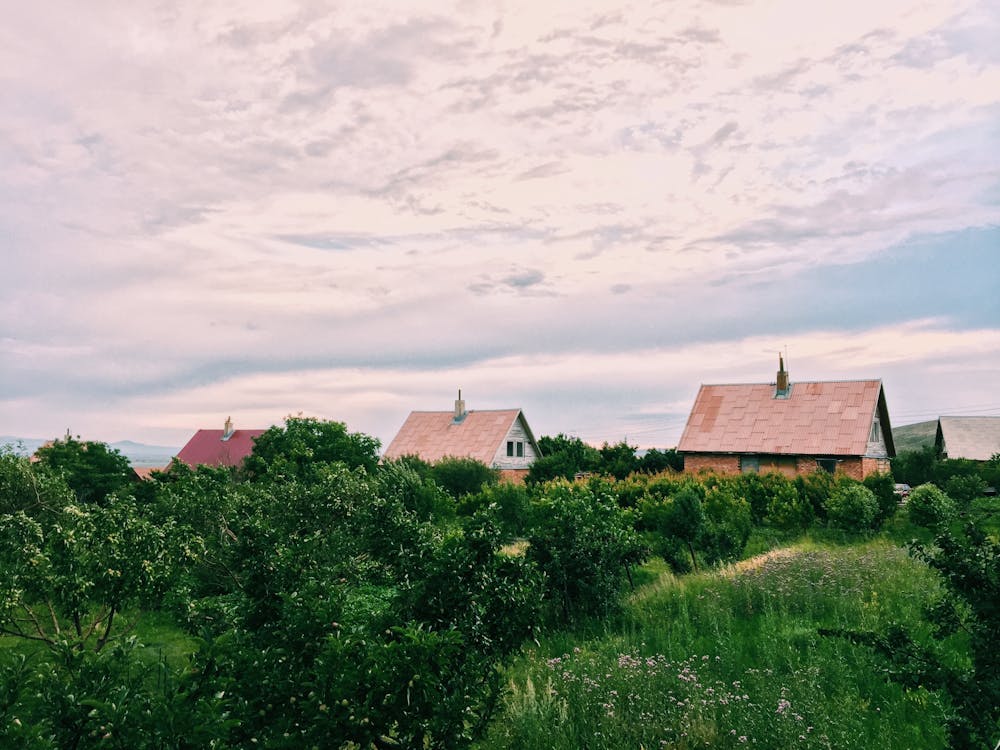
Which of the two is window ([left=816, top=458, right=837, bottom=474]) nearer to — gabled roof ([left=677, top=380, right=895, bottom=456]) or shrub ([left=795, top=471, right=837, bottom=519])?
gabled roof ([left=677, top=380, right=895, bottom=456])

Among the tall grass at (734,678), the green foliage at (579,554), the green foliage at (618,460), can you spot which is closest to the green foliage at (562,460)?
the green foliage at (618,460)

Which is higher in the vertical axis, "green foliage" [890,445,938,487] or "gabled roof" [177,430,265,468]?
"gabled roof" [177,430,265,468]

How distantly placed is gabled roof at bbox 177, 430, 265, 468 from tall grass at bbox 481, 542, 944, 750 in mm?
44845

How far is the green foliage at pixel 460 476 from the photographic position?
35.7 meters

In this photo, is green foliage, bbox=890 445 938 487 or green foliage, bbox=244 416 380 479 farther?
green foliage, bbox=890 445 938 487

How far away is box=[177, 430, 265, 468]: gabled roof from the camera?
2057 inches

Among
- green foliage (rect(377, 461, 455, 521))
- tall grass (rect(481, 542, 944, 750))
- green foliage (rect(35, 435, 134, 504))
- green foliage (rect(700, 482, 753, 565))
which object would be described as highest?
green foliage (rect(35, 435, 134, 504))

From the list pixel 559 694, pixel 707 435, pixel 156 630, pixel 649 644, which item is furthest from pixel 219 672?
pixel 707 435

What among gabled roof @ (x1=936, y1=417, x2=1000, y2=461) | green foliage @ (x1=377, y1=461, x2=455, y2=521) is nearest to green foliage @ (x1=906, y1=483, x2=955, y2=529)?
green foliage @ (x1=377, y1=461, x2=455, y2=521)

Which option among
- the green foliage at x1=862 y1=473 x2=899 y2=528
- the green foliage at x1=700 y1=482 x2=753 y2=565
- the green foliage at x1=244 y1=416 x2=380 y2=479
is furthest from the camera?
the green foliage at x1=244 y1=416 x2=380 y2=479

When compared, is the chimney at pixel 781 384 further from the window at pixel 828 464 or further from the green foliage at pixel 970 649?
the green foliage at pixel 970 649

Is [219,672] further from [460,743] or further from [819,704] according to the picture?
[819,704]

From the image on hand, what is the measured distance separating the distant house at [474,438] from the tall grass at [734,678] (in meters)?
32.7

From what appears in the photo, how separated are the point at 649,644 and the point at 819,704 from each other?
3.71 m
